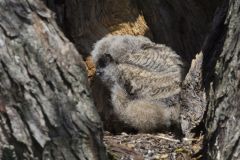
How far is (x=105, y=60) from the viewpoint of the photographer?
18.9 feet

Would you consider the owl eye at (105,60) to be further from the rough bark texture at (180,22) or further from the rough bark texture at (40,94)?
the rough bark texture at (40,94)

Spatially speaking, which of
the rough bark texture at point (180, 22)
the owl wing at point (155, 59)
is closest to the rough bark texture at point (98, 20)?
the rough bark texture at point (180, 22)

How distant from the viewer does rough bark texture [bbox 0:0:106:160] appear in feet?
11.3

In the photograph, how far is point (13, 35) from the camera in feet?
11.4

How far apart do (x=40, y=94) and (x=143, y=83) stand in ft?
7.15

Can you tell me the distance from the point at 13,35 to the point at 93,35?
3.20 m

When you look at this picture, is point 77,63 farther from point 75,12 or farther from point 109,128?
point 75,12

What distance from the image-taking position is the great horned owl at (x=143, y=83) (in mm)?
5445

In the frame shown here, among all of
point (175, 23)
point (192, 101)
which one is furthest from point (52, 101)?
point (175, 23)

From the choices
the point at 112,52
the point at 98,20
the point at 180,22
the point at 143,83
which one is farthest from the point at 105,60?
the point at 180,22

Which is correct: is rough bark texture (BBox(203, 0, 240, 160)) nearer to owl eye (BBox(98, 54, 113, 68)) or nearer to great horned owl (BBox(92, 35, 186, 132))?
great horned owl (BBox(92, 35, 186, 132))

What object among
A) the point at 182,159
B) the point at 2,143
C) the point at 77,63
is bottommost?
the point at 182,159

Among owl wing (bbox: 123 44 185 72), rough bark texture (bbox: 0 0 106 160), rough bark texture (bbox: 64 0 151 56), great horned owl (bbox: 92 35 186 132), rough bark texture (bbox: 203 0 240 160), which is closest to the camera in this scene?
rough bark texture (bbox: 0 0 106 160)

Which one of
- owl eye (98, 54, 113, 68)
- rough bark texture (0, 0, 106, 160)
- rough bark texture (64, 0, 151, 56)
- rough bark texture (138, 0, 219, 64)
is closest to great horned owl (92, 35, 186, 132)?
owl eye (98, 54, 113, 68)
